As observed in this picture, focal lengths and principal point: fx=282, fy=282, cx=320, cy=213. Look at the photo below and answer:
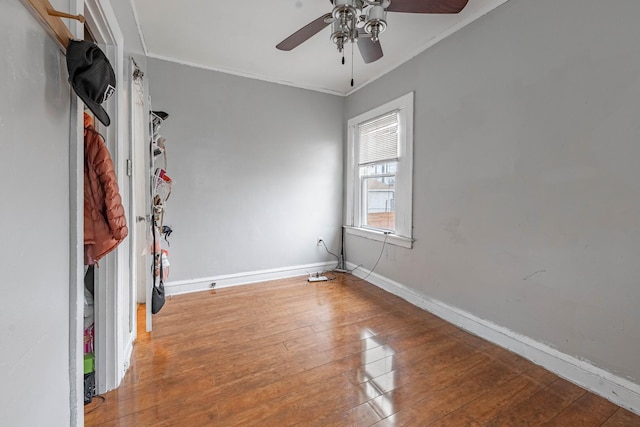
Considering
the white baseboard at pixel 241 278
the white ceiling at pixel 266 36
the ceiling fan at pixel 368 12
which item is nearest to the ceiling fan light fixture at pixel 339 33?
the ceiling fan at pixel 368 12

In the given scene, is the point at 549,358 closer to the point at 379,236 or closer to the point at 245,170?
the point at 379,236

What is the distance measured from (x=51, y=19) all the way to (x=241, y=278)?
2970 millimetres

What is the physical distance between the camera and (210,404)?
1.53m

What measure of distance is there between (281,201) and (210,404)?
96.1 inches

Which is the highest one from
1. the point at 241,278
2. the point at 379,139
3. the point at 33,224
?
the point at 379,139

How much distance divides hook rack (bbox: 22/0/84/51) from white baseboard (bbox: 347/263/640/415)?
9.53 ft

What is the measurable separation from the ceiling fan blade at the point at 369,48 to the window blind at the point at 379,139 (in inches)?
42.3

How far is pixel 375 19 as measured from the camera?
1.58 meters

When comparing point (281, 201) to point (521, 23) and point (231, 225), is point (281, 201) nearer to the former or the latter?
point (231, 225)

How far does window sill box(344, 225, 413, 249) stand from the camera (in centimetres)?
299

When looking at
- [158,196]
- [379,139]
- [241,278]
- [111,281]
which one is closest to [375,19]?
[379,139]

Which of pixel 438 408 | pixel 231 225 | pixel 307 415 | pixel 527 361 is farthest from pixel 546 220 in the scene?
pixel 231 225

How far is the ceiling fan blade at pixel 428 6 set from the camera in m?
1.60

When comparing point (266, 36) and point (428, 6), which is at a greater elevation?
point (266, 36)
